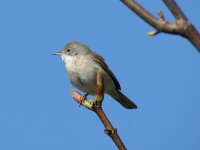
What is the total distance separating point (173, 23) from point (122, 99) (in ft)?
30.1

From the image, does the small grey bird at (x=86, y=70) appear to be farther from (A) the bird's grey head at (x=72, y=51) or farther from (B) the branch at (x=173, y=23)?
(B) the branch at (x=173, y=23)

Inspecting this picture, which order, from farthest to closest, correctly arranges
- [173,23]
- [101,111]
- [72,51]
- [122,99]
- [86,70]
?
[122,99]
[72,51]
[86,70]
[101,111]
[173,23]

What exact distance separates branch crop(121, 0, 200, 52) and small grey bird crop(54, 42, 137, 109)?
277 inches

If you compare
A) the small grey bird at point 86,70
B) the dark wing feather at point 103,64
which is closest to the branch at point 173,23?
the small grey bird at point 86,70

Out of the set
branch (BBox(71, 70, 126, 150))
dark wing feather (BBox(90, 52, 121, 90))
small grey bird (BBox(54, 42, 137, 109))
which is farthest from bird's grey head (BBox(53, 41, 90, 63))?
branch (BBox(71, 70, 126, 150))

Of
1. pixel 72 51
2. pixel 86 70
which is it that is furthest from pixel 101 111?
pixel 72 51

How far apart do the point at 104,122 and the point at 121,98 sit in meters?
8.68

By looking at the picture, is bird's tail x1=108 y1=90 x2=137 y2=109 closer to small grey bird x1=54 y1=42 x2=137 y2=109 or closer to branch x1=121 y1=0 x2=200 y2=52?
small grey bird x1=54 y1=42 x2=137 y2=109

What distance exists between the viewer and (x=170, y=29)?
1.45m

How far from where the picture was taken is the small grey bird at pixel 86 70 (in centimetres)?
873

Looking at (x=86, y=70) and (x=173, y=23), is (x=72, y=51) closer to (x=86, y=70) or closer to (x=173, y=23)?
(x=86, y=70)

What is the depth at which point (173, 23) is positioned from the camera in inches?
58.1

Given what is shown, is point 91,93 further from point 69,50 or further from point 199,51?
point 199,51

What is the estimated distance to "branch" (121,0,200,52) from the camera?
140cm
